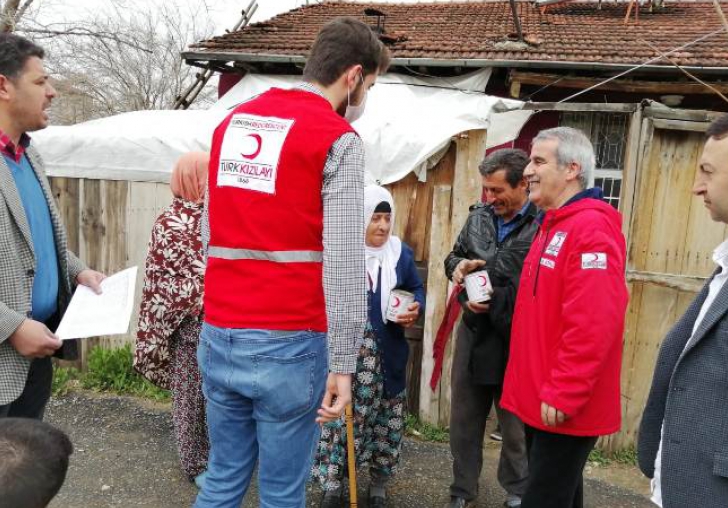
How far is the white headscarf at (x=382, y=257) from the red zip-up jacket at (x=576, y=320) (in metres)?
0.95

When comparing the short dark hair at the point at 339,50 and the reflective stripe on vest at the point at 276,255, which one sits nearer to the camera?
the reflective stripe on vest at the point at 276,255

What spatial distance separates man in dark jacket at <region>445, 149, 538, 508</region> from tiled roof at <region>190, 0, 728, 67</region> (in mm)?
4781

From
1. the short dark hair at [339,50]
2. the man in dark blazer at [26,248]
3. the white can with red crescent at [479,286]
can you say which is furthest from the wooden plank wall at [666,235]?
the man in dark blazer at [26,248]

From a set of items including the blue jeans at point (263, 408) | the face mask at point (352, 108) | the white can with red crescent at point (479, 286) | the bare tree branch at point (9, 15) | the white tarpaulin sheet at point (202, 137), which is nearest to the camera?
the blue jeans at point (263, 408)

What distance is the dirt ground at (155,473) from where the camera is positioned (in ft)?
11.6

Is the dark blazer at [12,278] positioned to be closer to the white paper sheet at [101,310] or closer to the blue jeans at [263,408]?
the white paper sheet at [101,310]

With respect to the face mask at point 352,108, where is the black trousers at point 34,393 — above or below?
below

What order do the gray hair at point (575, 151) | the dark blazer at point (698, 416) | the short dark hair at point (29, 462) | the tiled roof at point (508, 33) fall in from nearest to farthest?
1. the short dark hair at point (29, 462)
2. the dark blazer at point (698, 416)
3. the gray hair at point (575, 151)
4. the tiled roof at point (508, 33)

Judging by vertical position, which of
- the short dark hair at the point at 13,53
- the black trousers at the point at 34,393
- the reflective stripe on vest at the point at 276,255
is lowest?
the black trousers at the point at 34,393

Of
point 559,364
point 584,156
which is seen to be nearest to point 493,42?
point 584,156

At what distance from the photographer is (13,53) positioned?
2.32 metres

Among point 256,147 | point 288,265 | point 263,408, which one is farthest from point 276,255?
point 263,408

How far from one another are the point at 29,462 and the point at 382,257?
7.49 ft

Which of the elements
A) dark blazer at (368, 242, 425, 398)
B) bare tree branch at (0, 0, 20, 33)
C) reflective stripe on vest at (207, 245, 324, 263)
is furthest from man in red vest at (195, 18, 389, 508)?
bare tree branch at (0, 0, 20, 33)
